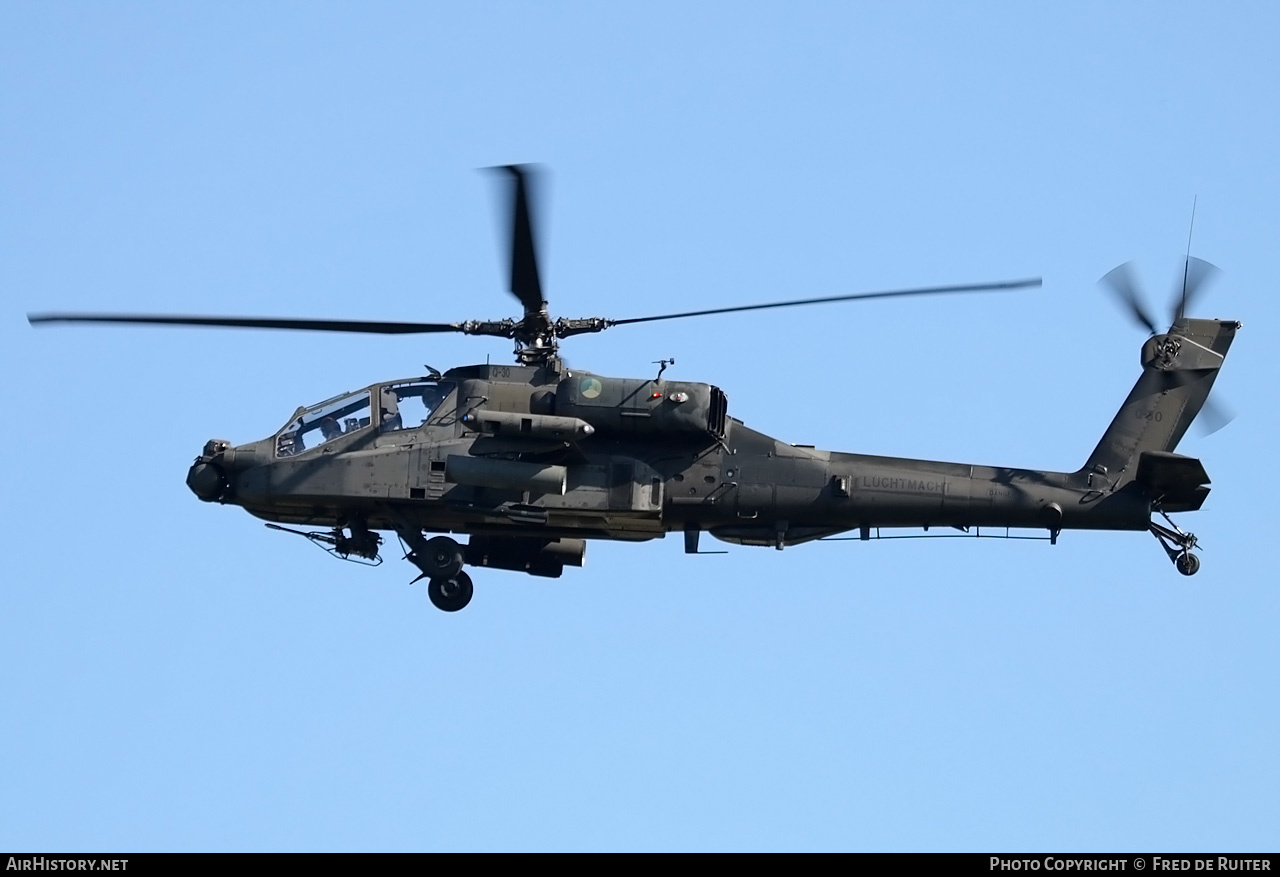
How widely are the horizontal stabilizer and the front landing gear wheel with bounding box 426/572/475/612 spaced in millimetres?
9929

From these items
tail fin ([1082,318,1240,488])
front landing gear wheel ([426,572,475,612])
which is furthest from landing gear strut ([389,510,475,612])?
tail fin ([1082,318,1240,488])

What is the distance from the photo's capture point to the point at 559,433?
90.4 feet

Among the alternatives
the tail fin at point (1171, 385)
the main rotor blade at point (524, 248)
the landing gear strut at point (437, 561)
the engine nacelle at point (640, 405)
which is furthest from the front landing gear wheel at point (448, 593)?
the tail fin at point (1171, 385)

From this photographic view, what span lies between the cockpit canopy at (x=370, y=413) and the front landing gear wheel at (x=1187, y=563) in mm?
10715

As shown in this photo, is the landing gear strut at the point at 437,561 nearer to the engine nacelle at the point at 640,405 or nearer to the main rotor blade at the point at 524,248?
the engine nacelle at the point at 640,405

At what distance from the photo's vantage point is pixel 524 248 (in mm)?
26281

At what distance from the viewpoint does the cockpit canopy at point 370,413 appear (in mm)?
28672

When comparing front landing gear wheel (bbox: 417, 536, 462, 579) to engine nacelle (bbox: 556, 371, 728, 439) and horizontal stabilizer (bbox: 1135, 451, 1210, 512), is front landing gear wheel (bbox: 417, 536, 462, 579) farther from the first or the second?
horizontal stabilizer (bbox: 1135, 451, 1210, 512)

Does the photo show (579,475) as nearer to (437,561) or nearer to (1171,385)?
(437,561)

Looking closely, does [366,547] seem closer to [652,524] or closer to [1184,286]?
[652,524]

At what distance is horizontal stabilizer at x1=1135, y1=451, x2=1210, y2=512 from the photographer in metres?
28.0

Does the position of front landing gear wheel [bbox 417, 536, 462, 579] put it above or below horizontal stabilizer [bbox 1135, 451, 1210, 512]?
below
